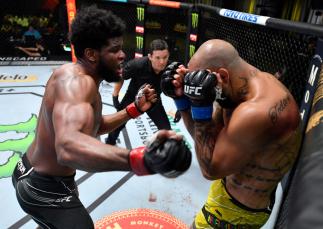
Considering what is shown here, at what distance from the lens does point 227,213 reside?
1.66m

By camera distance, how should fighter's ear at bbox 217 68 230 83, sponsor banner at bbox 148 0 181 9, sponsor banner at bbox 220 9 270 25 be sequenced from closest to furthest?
fighter's ear at bbox 217 68 230 83 < sponsor banner at bbox 220 9 270 25 < sponsor banner at bbox 148 0 181 9

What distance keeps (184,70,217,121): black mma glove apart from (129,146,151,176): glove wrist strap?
1.49ft

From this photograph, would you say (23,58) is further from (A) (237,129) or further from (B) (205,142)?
(A) (237,129)

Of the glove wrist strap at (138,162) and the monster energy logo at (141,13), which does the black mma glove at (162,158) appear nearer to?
the glove wrist strap at (138,162)

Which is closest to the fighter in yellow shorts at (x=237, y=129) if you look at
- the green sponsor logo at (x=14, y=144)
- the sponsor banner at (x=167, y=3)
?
the green sponsor logo at (x=14, y=144)

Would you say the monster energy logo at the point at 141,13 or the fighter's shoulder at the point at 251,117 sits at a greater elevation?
the fighter's shoulder at the point at 251,117

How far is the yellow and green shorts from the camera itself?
1.63m

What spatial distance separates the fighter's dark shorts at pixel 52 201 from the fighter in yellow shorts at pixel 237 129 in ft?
2.34

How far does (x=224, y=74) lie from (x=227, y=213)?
0.74m

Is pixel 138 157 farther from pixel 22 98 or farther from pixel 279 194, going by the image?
pixel 22 98

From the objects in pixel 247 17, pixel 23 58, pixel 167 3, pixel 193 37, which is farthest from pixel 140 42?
pixel 247 17

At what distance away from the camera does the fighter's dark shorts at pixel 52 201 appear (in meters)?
1.63

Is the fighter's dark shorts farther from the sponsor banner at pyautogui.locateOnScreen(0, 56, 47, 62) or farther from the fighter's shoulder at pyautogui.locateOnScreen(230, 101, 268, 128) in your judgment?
the sponsor banner at pyautogui.locateOnScreen(0, 56, 47, 62)

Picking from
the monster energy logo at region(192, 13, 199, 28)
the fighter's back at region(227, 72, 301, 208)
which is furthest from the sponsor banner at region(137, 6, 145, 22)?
the fighter's back at region(227, 72, 301, 208)
